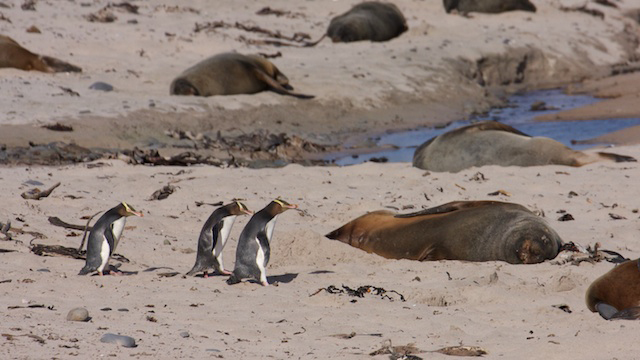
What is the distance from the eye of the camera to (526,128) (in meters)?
14.6

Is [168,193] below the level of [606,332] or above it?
below

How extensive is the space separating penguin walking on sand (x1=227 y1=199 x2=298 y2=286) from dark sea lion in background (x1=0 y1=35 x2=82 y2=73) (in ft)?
29.5

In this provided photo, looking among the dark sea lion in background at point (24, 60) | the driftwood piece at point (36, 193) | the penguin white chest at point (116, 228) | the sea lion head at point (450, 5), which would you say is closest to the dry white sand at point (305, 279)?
the driftwood piece at point (36, 193)

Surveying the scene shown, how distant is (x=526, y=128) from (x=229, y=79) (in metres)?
4.32

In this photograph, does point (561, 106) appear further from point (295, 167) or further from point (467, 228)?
point (467, 228)

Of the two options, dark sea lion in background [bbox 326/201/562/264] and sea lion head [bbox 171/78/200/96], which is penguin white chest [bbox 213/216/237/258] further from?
sea lion head [bbox 171/78/200/96]

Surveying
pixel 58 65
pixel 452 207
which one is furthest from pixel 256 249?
pixel 58 65

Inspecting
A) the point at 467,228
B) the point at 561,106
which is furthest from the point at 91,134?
the point at 561,106

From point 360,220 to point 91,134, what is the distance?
17.3ft

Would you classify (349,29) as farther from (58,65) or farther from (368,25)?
(58,65)

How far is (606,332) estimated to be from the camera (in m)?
5.14

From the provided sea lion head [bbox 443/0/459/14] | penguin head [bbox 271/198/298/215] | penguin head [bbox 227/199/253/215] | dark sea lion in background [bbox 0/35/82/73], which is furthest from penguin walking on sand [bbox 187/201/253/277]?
sea lion head [bbox 443/0/459/14]

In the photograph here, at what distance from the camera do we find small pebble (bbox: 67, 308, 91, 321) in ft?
16.8

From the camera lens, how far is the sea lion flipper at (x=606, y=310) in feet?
18.0
